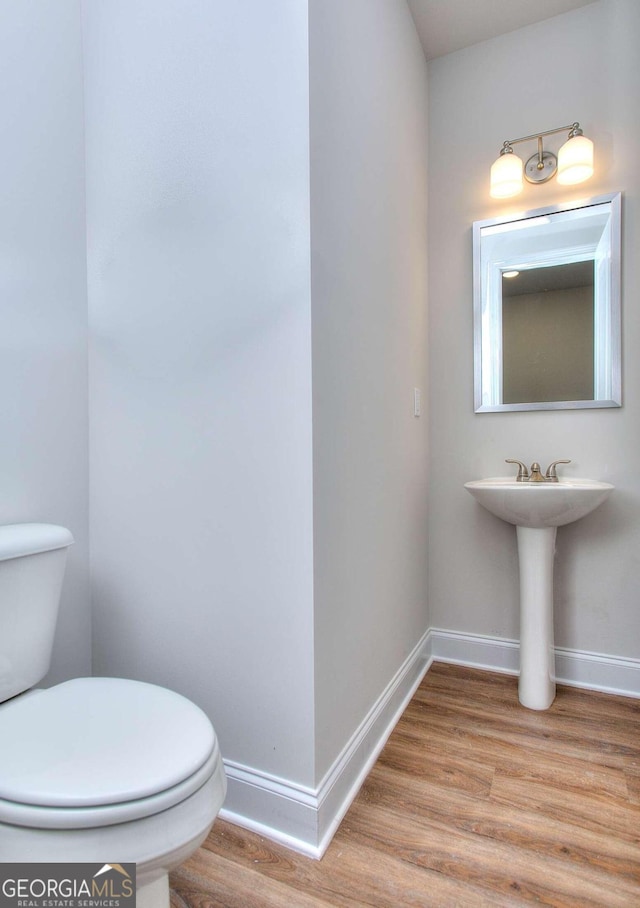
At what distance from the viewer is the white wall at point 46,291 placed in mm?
1220

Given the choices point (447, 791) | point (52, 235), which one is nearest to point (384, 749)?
point (447, 791)

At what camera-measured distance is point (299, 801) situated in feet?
3.62

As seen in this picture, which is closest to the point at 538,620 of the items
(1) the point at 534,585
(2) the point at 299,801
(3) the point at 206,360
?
(1) the point at 534,585

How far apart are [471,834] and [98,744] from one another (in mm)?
903

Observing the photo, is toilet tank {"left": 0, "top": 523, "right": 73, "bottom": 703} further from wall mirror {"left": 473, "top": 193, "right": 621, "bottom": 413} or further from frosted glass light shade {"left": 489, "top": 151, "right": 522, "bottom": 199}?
frosted glass light shade {"left": 489, "top": 151, "right": 522, "bottom": 199}

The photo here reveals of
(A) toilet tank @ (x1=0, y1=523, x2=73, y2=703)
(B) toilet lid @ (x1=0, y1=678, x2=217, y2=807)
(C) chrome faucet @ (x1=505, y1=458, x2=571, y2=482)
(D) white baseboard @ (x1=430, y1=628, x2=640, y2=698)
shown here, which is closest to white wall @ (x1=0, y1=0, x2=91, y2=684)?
(A) toilet tank @ (x1=0, y1=523, x2=73, y2=703)

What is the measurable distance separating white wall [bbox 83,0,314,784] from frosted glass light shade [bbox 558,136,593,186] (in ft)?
3.90

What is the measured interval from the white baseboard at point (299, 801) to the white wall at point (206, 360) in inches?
1.8

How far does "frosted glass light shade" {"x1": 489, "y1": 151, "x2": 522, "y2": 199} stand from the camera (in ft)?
6.09

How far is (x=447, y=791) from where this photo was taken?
1290 millimetres

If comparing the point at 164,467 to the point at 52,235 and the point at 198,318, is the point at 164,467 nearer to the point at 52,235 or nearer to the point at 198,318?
the point at 198,318

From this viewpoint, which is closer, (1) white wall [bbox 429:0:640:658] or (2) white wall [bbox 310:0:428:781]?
(2) white wall [bbox 310:0:428:781]

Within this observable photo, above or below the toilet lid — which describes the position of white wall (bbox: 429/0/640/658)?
above

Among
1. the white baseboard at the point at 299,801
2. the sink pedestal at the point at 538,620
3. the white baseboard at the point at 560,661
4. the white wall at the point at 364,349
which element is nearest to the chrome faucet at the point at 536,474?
the sink pedestal at the point at 538,620
